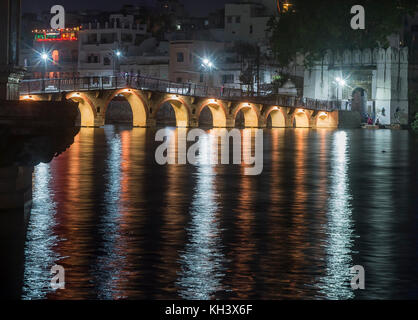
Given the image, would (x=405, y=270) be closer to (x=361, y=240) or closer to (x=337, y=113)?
→ (x=361, y=240)

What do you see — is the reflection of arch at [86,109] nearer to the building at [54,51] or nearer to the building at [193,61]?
the building at [193,61]

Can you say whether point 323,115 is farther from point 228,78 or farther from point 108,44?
point 108,44

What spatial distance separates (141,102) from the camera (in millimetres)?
80875

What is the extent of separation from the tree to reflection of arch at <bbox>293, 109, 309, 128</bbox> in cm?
522

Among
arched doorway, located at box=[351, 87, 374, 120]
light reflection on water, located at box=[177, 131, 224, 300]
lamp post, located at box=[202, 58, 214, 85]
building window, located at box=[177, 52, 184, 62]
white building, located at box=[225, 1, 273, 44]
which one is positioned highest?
white building, located at box=[225, 1, 273, 44]

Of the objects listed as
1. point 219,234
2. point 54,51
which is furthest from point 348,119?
point 219,234

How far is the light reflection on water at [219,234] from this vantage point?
1210 cm

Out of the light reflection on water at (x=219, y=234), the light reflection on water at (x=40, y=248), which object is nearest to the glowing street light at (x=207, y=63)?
the light reflection on water at (x=219, y=234)

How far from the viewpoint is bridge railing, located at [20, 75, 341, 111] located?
69.2 metres

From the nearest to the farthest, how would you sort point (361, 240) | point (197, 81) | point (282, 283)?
point (282, 283), point (361, 240), point (197, 81)

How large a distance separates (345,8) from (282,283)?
8071cm

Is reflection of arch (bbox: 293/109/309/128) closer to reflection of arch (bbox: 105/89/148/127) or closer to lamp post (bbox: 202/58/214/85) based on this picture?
lamp post (bbox: 202/58/214/85)

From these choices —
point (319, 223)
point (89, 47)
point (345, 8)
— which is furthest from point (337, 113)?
point (319, 223)

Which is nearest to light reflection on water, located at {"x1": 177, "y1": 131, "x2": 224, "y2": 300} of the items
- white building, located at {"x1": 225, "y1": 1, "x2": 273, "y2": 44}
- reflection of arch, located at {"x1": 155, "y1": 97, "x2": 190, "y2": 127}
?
reflection of arch, located at {"x1": 155, "y1": 97, "x2": 190, "y2": 127}
